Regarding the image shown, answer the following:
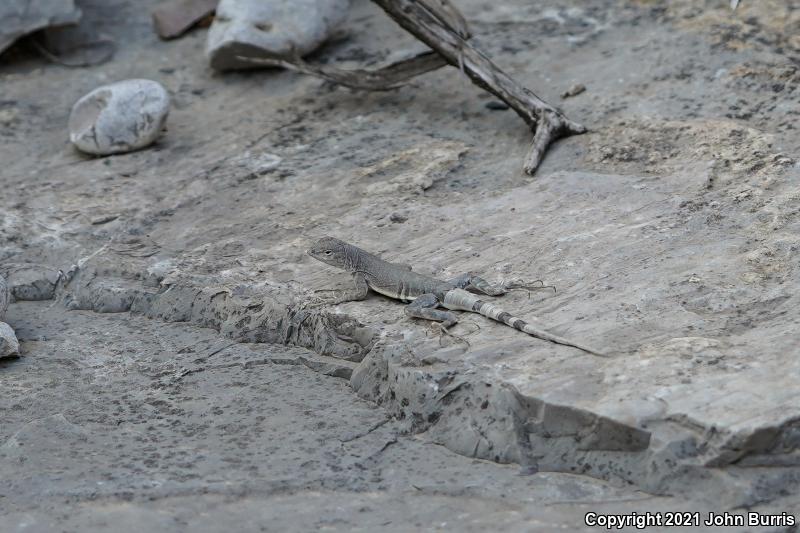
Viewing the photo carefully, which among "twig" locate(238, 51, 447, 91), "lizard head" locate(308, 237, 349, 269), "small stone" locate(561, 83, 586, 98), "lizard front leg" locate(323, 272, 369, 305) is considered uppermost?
"small stone" locate(561, 83, 586, 98)

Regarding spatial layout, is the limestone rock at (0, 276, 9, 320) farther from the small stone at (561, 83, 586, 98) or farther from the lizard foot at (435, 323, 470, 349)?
the small stone at (561, 83, 586, 98)

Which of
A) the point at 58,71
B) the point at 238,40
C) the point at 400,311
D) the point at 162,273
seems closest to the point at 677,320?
the point at 400,311

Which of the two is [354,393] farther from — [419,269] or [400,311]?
[419,269]

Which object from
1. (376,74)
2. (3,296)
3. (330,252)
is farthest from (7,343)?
(376,74)

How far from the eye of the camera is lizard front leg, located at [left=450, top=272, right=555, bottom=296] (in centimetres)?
531

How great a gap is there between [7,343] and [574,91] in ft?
13.0

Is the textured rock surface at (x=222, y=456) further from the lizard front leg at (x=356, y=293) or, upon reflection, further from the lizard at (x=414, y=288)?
the lizard at (x=414, y=288)

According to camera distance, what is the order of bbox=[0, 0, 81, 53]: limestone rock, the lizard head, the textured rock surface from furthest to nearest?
bbox=[0, 0, 81, 53]: limestone rock, the lizard head, the textured rock surface

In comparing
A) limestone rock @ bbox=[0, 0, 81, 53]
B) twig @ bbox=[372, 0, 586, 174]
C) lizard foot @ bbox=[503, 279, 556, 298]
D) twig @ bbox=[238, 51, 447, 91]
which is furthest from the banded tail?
limestone rock @ bbox=[0, 0, 81, 53]

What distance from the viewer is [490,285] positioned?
5.38 meters

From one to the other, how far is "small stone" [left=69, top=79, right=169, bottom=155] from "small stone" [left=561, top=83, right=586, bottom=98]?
8.82ft

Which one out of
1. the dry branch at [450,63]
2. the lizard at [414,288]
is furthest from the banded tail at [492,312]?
the dry branch at [450,63]

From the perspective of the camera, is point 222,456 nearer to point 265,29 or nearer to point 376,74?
point 376,74

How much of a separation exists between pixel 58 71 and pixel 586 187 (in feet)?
15.6
